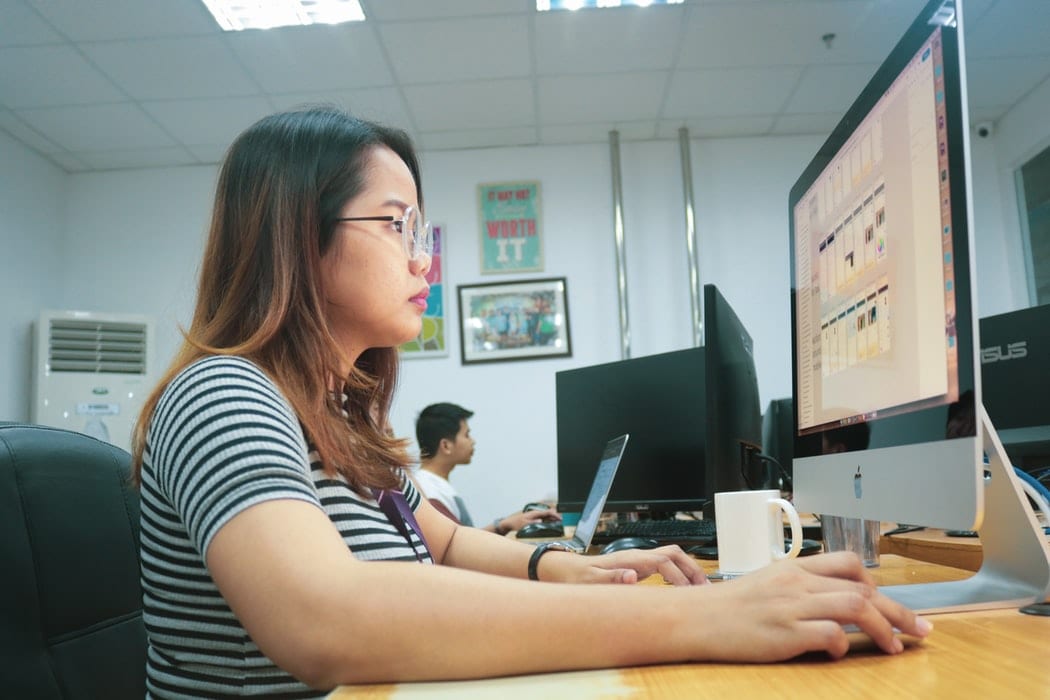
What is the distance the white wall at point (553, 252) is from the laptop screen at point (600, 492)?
8.39 ft

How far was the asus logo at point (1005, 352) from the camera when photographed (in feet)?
4.63

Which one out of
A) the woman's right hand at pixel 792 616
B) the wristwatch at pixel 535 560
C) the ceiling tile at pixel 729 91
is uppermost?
the ceiling tile at pixel 729 91

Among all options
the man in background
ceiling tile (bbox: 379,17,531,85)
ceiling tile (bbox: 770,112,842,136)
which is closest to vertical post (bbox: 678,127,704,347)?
ceiling tile (bbox: 770,112,842,136)

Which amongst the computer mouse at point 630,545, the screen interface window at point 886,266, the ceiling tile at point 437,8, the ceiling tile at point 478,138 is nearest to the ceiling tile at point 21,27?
the ceiling tile at point 437,8

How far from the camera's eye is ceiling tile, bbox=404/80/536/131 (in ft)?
12.2

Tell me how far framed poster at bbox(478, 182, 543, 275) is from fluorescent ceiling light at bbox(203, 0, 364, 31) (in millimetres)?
1348

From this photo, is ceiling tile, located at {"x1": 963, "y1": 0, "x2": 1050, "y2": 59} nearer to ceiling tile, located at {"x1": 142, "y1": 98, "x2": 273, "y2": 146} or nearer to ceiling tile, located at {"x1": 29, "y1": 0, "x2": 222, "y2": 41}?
ceiling tile, located at {"x1": 29, "y1": 0, "x2": 222, "y2": 41}

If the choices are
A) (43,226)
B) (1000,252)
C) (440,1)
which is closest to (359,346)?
(440,1)

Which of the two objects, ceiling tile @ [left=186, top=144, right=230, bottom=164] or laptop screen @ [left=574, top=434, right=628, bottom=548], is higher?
ceiling tile @ [left=186, top=144, right=230, bottom=164]

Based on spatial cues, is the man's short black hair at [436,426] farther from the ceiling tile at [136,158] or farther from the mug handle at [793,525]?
the mug handle at [793,525]

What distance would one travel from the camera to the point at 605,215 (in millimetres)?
4324

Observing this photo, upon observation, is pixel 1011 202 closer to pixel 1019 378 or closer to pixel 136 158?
pixel 1019 378

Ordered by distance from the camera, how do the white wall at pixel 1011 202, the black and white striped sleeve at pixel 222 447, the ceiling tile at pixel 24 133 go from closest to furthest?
the black and white striped sleeve at pixel 222 447, the ceiling tile at pixel 24 133, the white wall at pixel 1011 202

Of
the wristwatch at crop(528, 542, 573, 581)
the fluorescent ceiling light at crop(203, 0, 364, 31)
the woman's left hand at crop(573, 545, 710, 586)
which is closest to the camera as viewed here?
the woman's left hand at crop(573, 545, 710, 586)
